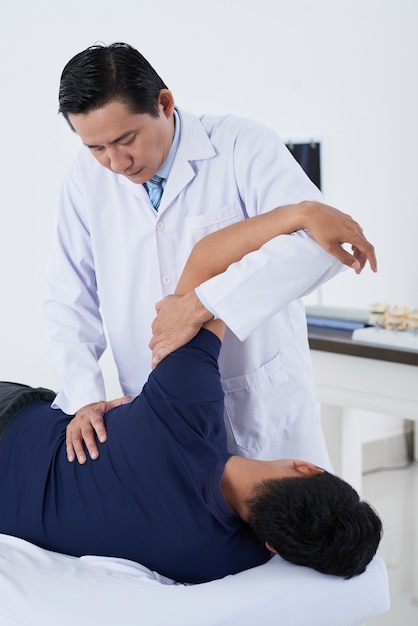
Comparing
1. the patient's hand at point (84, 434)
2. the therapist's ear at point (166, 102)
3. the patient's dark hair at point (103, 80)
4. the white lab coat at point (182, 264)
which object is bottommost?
the patient's hand at point (84, 434)

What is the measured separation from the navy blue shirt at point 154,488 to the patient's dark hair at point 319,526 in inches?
Result: 3.7

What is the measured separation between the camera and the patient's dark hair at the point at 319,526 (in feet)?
4.22

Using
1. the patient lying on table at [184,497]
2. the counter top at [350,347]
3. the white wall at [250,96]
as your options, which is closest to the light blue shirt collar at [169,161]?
the patient lying on table at [184,497]

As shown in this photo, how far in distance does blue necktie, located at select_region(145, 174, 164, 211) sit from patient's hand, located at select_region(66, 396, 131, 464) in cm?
46

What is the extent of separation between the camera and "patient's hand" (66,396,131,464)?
4.91 ft

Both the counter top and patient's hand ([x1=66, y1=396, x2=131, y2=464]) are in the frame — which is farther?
the counter top

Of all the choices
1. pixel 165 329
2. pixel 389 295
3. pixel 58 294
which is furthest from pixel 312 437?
pixel 389 295

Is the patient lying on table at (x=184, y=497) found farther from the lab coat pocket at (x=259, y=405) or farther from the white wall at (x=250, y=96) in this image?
the white wall at (x=250, y=96)

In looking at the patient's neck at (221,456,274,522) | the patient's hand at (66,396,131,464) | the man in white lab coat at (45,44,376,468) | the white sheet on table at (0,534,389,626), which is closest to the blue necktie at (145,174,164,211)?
the man in white lab coat at (45,44,376,468)

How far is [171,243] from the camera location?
1.67 metres

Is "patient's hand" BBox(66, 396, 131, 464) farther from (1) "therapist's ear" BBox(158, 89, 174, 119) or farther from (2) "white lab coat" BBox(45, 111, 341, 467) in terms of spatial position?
(1) "therapist's ear" BBox(158, 89, 174, 119)

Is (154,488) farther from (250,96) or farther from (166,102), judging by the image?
(250,96)

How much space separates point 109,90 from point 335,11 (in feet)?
7.74

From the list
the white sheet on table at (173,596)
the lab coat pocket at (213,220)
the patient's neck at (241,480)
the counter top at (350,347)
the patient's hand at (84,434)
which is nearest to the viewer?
the white sheet on table at (173,596)
